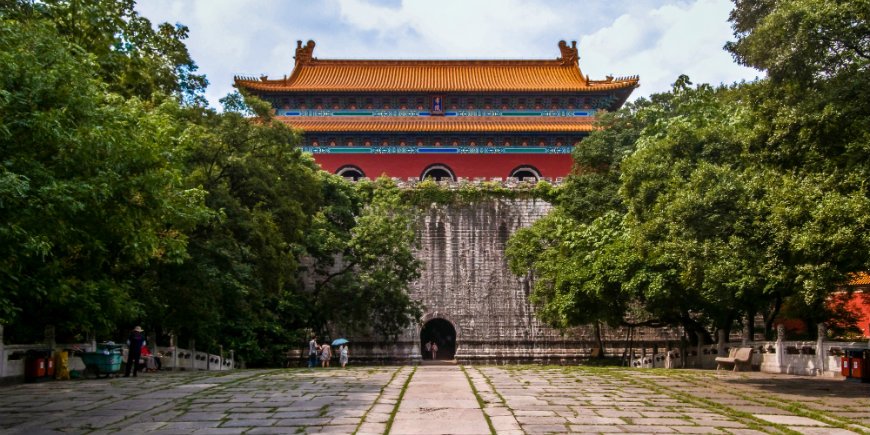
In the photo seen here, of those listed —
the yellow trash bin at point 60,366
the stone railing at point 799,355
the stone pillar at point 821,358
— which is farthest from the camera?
the stone pillar at point 821,358

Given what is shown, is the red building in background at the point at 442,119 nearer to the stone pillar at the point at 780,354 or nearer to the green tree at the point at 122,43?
the green tree at the point at 122,43

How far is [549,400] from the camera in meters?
8.69

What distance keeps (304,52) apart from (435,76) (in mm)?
5795

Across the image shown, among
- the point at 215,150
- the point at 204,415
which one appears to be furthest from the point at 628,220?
the point at 204,415

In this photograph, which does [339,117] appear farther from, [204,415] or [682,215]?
[204,415]

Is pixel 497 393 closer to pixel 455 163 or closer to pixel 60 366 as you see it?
pixel 60 366

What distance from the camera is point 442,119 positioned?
31.3 metres

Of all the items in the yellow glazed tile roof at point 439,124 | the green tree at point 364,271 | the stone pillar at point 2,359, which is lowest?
the stone pillar at point 2,359

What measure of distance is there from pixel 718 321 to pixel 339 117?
17565 mm

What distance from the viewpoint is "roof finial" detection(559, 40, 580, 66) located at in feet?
112

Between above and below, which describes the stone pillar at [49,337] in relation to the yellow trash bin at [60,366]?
above

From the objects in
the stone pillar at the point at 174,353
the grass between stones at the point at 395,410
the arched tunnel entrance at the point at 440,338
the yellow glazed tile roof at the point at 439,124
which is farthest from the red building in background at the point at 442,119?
the grass between stones at the point at 395,410

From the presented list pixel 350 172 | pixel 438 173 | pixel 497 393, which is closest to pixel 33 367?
pixel 497 393

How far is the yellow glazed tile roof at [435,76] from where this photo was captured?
3131cm
